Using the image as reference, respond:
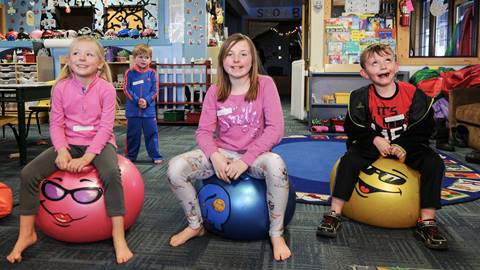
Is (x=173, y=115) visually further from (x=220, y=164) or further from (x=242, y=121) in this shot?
(x=220, y=164)

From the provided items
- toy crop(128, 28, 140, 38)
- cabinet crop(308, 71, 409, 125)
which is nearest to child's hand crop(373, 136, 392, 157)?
cabinet crop(308, 71, 409, 125)

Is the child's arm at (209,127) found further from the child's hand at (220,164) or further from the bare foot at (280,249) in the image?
the bare foot at (280,249)

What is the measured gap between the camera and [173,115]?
6984 mm

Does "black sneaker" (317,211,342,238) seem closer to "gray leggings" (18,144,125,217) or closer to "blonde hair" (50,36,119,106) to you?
"gray leggings" (18,144,125,217)

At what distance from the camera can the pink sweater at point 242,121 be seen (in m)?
1.99

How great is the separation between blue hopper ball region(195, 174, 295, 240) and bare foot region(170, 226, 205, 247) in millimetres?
92

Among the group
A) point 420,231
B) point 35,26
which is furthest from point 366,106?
point 35,26

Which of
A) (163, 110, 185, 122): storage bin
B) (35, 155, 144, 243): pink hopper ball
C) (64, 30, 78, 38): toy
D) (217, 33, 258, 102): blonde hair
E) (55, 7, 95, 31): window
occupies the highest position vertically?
(55, 7, 95, 31): window

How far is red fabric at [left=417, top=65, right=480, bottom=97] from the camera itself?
4.82m

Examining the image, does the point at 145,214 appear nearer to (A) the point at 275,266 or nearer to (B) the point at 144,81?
(A) the point at 275,266

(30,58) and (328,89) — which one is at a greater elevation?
(30,58)

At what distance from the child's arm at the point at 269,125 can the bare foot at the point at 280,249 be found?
360 millimetres

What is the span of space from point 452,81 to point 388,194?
3.56m

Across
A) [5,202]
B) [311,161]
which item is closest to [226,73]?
[5,202]
